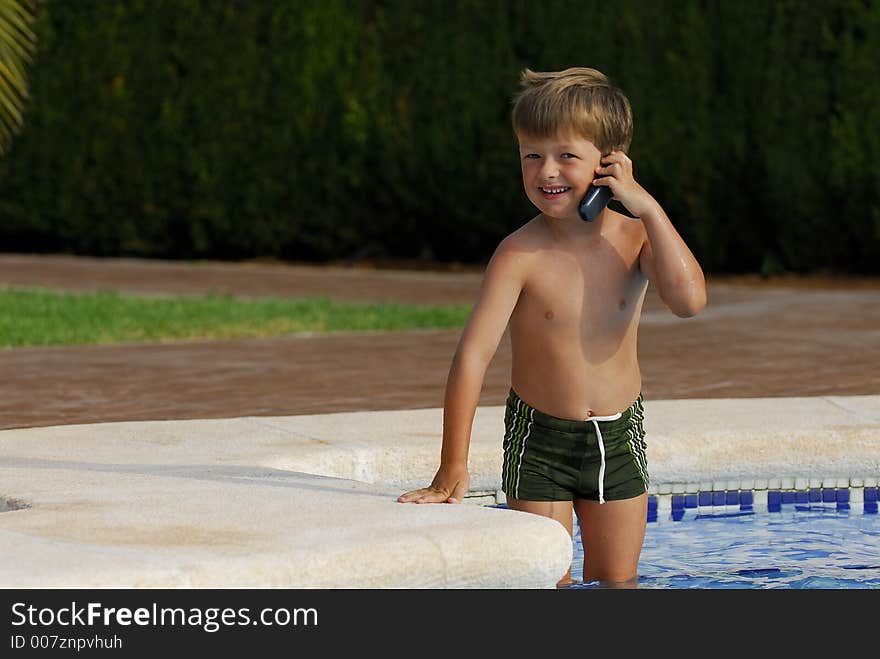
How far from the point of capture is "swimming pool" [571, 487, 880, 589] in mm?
4871

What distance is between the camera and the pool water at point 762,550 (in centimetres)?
485

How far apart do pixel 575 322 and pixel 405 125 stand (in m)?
12.6

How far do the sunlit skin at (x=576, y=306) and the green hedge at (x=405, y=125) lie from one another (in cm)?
1006

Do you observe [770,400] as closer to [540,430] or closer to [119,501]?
[540,430]

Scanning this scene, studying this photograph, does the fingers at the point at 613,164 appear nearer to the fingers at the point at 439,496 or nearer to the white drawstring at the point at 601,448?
the white drawstring at the point at 601,448

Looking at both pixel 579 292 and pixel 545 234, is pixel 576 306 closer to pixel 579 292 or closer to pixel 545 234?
pixel 579 292

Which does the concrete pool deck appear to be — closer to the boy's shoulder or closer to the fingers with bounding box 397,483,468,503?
the fingers with bounding box 397,483,468,503

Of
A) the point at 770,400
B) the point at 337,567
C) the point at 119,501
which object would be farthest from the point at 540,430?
the point at 770,400

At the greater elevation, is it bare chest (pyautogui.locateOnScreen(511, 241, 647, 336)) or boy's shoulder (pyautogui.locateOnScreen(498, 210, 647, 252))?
boy's shoulder (pyautogui.locateOnScreen(498, 210, 647, 252))

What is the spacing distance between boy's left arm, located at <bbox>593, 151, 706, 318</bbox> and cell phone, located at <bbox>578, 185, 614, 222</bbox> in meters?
0.02

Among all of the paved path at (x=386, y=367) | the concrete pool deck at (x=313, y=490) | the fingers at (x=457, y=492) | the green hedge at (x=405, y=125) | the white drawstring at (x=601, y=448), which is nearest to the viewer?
the concrete pool deck at (x=313, y=490)

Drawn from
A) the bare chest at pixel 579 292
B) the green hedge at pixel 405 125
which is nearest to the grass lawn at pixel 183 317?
the green hedge at pixel 405 125

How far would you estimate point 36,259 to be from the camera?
1734 cm

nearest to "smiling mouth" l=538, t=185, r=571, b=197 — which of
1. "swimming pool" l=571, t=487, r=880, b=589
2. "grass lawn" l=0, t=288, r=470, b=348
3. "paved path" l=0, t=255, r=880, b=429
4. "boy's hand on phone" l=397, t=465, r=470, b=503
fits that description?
"boy's hand on phone" l=397, t=465, r=470, b=503
